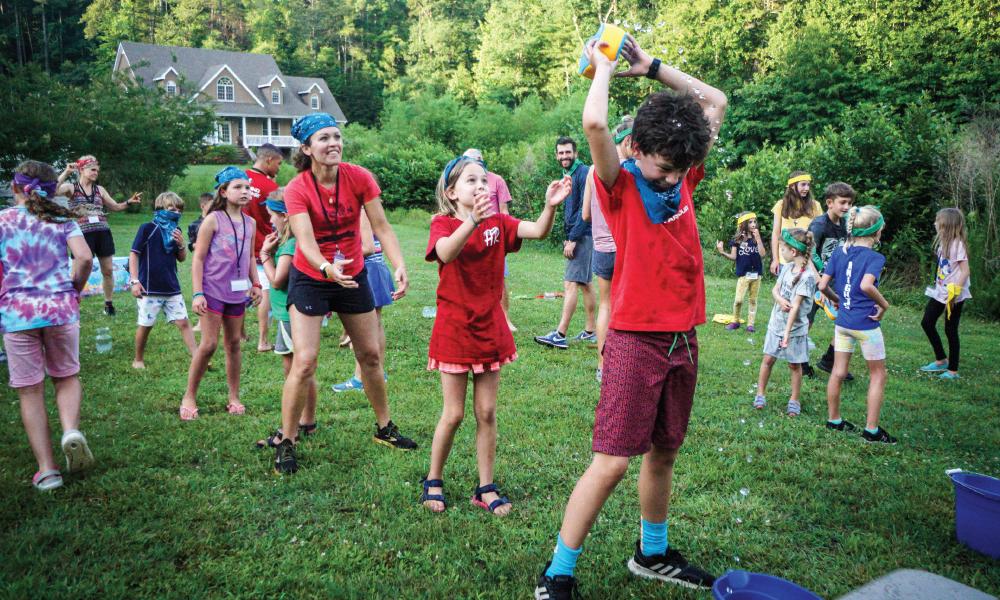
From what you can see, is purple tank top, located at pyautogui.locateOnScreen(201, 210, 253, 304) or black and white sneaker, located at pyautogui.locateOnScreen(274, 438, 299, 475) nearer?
black and white sneaker, located at pyautogui.locateOnScreen(274, 438, 299, 475)

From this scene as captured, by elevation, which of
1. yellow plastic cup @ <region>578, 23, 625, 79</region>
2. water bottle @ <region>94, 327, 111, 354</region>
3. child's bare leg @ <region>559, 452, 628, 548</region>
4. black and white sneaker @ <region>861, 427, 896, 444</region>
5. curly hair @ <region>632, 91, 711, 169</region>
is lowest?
water bottle @ <region>94, 327, 111, 354</region>

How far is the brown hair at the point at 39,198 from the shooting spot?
3.95 metres

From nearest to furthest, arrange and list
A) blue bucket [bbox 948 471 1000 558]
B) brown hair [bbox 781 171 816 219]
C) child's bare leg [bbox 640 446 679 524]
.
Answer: child's bare leg [bbox 640 446 679 524]
blue bucket [bbox 948 471 1000 558]
brown hair [bbox 781 171 816 219]

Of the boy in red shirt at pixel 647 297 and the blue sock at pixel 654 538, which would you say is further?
the blue sock at pixel 654 538

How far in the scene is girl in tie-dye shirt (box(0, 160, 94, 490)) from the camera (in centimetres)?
389

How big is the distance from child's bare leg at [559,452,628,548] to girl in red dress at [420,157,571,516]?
3.15 ft

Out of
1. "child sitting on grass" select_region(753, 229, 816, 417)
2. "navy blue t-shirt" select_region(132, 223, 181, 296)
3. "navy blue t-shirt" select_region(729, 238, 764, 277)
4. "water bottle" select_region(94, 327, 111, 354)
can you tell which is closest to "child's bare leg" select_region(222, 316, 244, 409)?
"navy blue t-shirt" select_region(132, 223, 181, 296)

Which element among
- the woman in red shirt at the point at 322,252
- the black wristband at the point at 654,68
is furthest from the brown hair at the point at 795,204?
the black wristband at the point at 654,68

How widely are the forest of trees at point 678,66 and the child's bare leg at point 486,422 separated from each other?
10.2 metres

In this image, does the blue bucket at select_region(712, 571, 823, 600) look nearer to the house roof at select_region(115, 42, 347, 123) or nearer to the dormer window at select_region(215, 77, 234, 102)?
the house roof at select_region(115, 42, 347, 123)

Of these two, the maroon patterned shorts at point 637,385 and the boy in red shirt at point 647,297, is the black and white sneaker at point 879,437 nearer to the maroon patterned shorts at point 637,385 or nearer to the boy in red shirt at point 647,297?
the boy in red shirt at point 647,297

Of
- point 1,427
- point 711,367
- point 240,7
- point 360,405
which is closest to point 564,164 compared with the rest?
point 711,367

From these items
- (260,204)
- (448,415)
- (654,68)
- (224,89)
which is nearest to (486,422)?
(448,415)

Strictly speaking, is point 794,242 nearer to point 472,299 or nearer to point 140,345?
point 472,299
